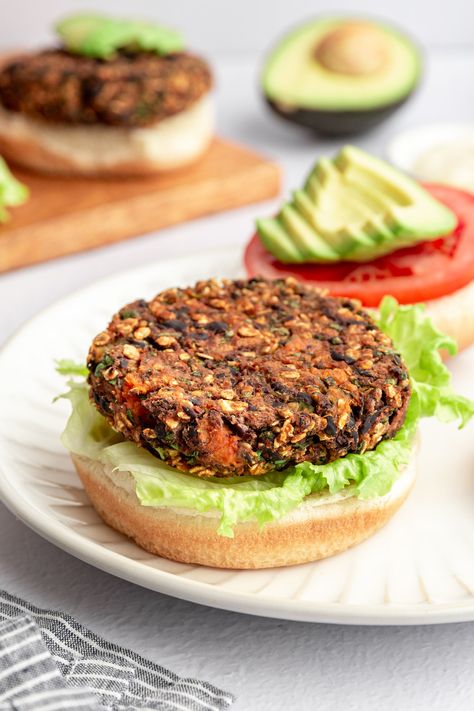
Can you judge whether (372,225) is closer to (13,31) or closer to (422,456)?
(422,456)

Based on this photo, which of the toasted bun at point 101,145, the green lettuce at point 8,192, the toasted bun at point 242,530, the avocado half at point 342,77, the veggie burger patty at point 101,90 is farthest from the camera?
Result: the avocado half at point 342,77

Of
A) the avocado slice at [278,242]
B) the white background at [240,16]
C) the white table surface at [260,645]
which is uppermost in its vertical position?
the avocado slice at [278,242]

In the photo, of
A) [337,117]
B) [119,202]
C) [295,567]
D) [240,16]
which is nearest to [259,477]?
[295,567]

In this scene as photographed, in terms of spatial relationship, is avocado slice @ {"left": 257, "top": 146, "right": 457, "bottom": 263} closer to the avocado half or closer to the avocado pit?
the avocado half

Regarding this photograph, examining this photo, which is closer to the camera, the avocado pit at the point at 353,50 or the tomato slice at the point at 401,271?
the tomato slice at the point at 401,271

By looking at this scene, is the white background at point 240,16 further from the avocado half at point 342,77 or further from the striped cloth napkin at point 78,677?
the striped cloth napkin at point 78,677

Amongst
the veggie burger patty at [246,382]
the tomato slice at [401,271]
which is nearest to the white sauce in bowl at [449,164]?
the tomato slice at [401,271]

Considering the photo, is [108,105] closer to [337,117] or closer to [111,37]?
[111,37]
